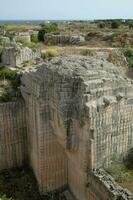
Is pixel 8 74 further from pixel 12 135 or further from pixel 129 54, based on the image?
pixel 129 54

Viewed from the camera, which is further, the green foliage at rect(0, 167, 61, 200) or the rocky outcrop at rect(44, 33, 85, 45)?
the rocky outcrop at rect(44, 33, 85, 45)

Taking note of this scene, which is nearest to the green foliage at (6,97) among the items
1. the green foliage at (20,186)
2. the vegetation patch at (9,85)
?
the vegetation patch at (9,85)

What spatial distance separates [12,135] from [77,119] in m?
3.43

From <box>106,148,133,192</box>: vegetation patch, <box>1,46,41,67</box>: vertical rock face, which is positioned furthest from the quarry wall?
<box>1,46,41,67</box>: vertical rock face

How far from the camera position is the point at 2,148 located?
11055 millimetres

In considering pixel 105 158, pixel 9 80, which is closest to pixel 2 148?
pixel 9 80

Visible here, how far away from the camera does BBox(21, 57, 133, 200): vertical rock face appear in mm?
8352

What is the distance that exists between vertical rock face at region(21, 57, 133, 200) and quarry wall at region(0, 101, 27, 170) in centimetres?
105

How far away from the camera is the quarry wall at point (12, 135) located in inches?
431

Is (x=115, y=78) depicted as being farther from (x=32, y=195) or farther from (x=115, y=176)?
(x=32, y=195)

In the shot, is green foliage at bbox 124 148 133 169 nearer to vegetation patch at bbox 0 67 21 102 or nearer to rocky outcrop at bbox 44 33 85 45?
vegetation patch at bbox 0 67 21 102

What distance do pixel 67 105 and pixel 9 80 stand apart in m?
4.67

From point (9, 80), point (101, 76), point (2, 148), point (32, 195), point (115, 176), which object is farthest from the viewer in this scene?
point (9, 80)

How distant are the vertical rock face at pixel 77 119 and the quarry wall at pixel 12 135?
1.05m
